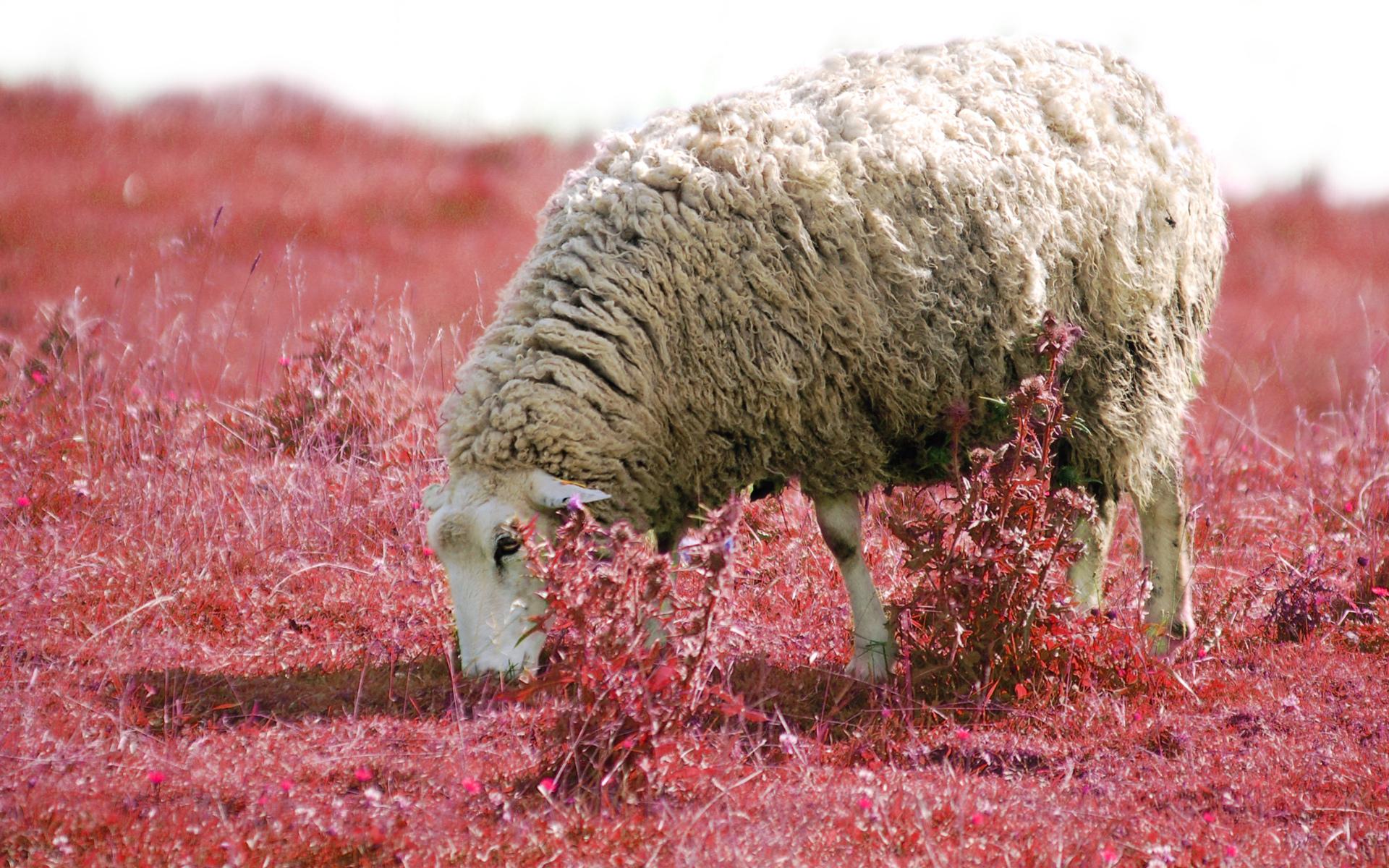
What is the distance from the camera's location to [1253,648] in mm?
5148

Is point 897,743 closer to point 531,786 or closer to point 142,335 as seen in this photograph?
point 531,786

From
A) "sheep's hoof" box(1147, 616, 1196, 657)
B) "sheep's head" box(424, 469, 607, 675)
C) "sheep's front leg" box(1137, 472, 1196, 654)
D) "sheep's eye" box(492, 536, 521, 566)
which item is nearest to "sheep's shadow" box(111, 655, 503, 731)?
"sheep's head" box(424, 469, 607, 675)

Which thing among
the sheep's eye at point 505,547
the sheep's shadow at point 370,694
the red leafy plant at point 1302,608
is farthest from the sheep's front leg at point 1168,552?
the sheep's eye at point 505,547

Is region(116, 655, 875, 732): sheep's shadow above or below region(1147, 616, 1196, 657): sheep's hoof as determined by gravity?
above

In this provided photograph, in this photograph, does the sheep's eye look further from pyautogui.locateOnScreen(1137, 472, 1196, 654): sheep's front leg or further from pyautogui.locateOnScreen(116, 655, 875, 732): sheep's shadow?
pyautogui.locateOnScreen(1137, 472, 1196, 654): sheep's front leg

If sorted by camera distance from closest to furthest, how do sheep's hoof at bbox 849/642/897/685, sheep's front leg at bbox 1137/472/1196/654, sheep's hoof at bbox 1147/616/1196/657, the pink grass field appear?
the pink grass field
sheep's hoof at bbox 849/642/897/685
sheep's hoof at bbox 1147/616/1196/657
sheep's front leg at bbox 1137/472/1196/654

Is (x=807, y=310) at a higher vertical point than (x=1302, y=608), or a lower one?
higher

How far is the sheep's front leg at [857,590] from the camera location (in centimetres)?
458

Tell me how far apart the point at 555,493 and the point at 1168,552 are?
2574mm

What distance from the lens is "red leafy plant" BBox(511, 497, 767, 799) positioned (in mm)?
3469

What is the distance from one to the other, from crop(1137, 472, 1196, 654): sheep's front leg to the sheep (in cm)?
45

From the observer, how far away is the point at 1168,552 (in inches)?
207

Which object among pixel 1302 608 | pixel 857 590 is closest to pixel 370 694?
pixel 857 590

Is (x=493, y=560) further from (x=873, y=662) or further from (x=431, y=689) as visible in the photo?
(x=873, y=662)
